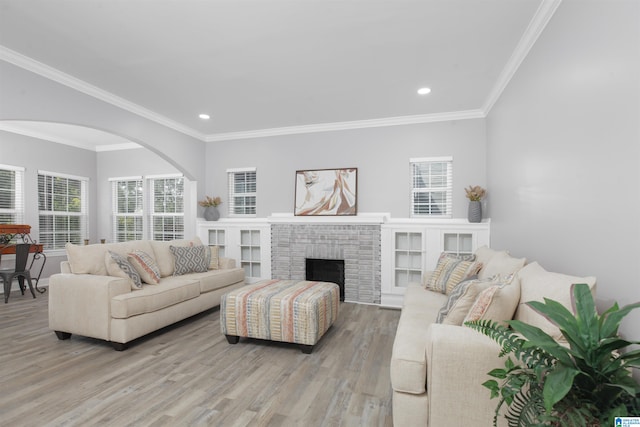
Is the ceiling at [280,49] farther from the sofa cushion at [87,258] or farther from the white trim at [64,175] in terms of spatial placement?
the white trim at [64,175]

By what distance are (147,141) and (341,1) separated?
353 centimetres

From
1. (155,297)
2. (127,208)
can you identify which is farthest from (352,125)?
(127,208)

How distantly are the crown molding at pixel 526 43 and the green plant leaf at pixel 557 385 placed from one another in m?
2.39

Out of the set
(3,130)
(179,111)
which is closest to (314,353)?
(179,111)

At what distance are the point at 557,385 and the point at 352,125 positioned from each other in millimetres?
4347

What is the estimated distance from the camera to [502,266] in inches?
98.7

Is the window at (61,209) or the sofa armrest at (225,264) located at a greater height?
the window at (61,209)

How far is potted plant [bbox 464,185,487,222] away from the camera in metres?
4.07

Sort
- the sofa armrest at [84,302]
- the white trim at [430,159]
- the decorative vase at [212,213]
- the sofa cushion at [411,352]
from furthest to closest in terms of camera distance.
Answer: the decorative vase at [212,213]
the white trim at [430,159]
the sofa armrest at [84,302]
the sofa cushion at [411,352]

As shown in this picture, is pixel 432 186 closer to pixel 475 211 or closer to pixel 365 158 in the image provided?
pixel 475 211

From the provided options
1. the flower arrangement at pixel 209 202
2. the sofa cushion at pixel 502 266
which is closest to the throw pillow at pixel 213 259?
the flower arrangement at pixel 209 202

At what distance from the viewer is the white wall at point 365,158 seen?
434cm

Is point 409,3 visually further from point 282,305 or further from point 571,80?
point 282,305

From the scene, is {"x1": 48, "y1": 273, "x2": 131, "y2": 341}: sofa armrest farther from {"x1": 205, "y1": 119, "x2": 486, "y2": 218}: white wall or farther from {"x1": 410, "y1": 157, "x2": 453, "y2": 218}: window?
{"x1": 410, "y1": 157, "x2": 453, "y2": 218}: window
